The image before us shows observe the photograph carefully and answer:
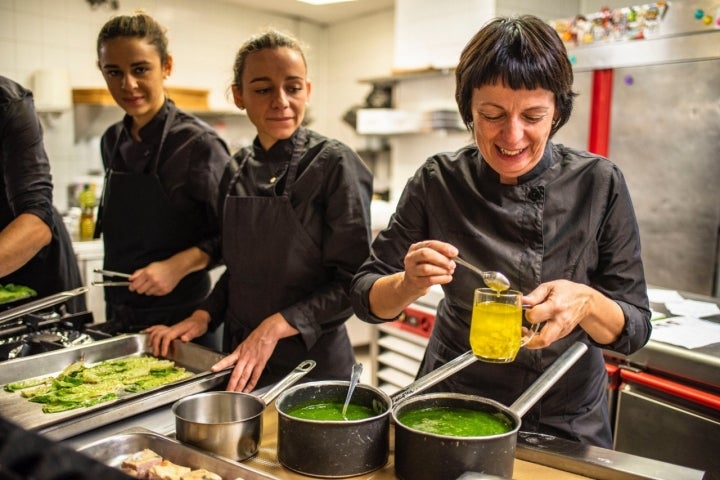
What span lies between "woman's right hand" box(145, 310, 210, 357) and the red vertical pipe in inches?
110

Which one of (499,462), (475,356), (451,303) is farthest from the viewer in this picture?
(451,303)

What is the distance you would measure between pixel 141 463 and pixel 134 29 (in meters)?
1.64

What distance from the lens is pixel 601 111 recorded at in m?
3.82

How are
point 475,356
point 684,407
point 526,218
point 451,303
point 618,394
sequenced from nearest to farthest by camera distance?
1. point 475,356
2. point 526,218
3. point 451,303
4. point 684,407
5. point 618,394

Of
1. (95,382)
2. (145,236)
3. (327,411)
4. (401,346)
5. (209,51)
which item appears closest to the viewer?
(327,411)

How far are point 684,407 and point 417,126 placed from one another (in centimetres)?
336

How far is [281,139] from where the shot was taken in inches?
80.0

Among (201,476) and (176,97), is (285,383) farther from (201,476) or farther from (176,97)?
(176,97)

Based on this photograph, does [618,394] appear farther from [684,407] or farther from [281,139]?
[281,139]

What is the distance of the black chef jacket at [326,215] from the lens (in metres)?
1.88

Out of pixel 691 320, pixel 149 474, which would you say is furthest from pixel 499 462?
pixel 691 320

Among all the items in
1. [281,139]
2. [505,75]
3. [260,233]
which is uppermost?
[505,75]

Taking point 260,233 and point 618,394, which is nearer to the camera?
point 260,233

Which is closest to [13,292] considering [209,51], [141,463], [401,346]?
[141,463]
